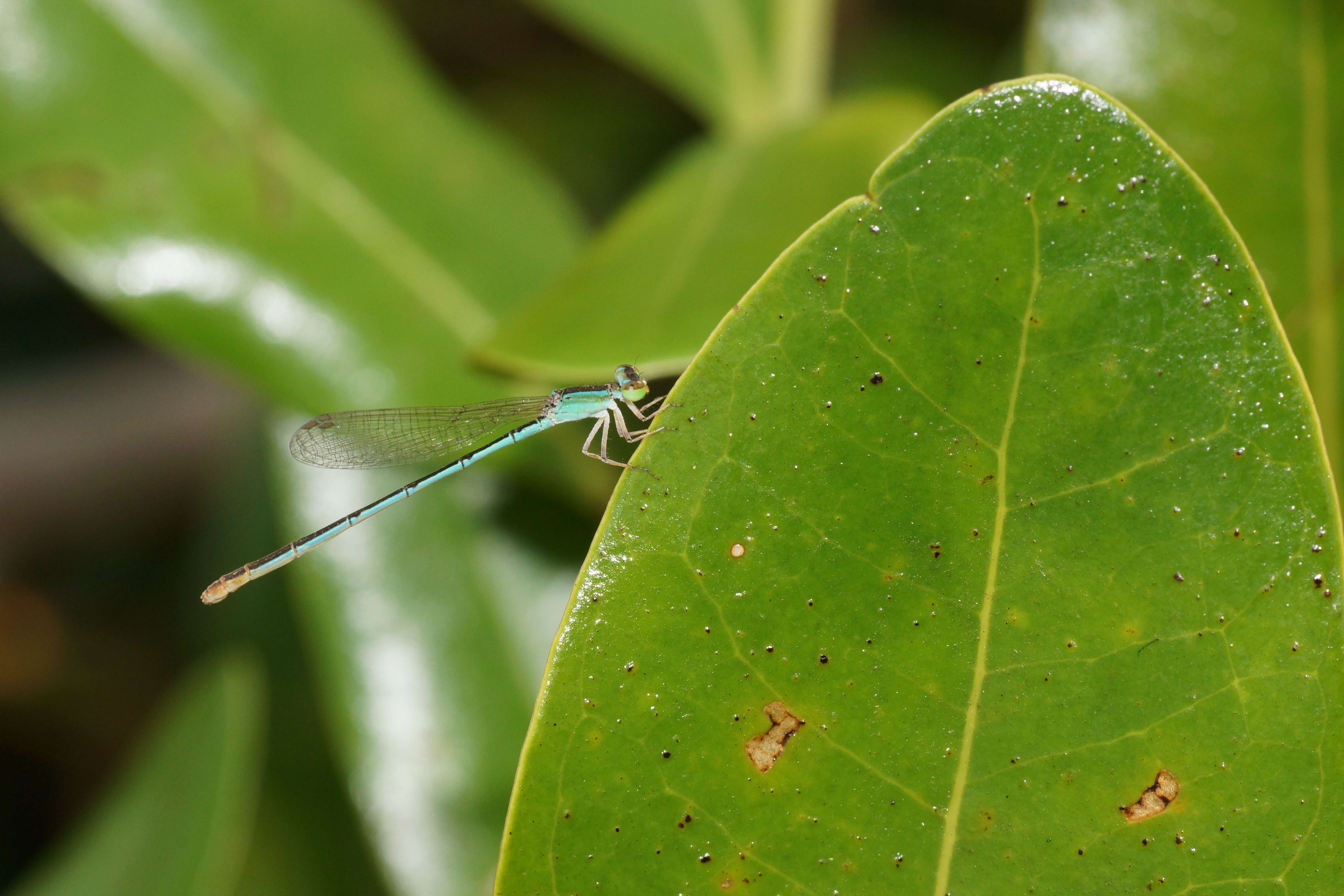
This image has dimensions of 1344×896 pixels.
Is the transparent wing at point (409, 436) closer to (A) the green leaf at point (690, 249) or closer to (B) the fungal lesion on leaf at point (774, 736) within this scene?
(A) the green leaf at point (690, 249)

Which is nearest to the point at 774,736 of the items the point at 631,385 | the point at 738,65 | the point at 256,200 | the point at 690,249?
the point at 690,249

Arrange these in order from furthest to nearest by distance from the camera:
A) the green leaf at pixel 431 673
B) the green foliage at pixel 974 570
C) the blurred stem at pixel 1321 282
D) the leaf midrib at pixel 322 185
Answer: the green leaf at pixel 431 673 < the leaf midrib at pixel 322 185 < the blurred stem at pixel 1321 282 < the green foliage at pixel 974 570

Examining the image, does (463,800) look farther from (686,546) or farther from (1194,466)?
(1194,466)

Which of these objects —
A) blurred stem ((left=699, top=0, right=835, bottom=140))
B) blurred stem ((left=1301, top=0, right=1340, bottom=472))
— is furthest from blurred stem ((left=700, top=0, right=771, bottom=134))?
blurred stem ((left=1301, top=0, right=1340, bottom=472))

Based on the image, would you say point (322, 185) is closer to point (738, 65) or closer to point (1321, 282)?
point (738, 65)

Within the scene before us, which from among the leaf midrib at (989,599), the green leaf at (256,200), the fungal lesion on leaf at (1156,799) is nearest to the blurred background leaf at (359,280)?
the green leaf at (256,200)

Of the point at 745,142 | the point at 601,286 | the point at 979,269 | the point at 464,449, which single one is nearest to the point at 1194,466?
the point at 979,269

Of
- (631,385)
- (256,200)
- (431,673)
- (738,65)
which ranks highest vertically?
(738,65)
